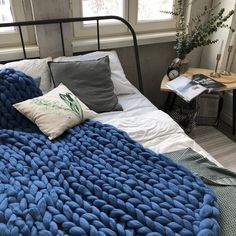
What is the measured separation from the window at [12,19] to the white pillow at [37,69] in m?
0.34

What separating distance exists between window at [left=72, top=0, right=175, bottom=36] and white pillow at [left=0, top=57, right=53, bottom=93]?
53 centimetres

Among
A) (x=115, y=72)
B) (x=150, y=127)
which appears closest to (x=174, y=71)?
(x=115, y=72)

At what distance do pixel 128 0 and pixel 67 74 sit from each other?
0.92m

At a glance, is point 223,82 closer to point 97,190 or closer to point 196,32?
point 196,32

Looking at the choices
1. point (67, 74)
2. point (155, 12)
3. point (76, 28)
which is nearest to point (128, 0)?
point (155, 12)

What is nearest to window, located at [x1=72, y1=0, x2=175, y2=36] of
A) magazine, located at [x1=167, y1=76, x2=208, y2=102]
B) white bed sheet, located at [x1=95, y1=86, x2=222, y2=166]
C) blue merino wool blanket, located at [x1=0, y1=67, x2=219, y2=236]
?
magazine, located at [x1=167, y1=76, x2=208, y2=102]

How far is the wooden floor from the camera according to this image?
2.02 metres

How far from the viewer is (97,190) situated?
37.6 inches

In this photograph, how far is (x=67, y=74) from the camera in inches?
64.6

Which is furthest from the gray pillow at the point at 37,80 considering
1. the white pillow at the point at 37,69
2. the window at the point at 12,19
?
the window at the point at 12,19

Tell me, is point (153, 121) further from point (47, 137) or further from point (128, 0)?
point (128, 0)

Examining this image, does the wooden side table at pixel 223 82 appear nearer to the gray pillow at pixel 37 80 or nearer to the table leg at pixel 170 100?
the table leg at pixel 170 100

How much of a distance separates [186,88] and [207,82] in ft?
0.66

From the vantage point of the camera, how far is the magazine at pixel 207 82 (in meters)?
1.93
